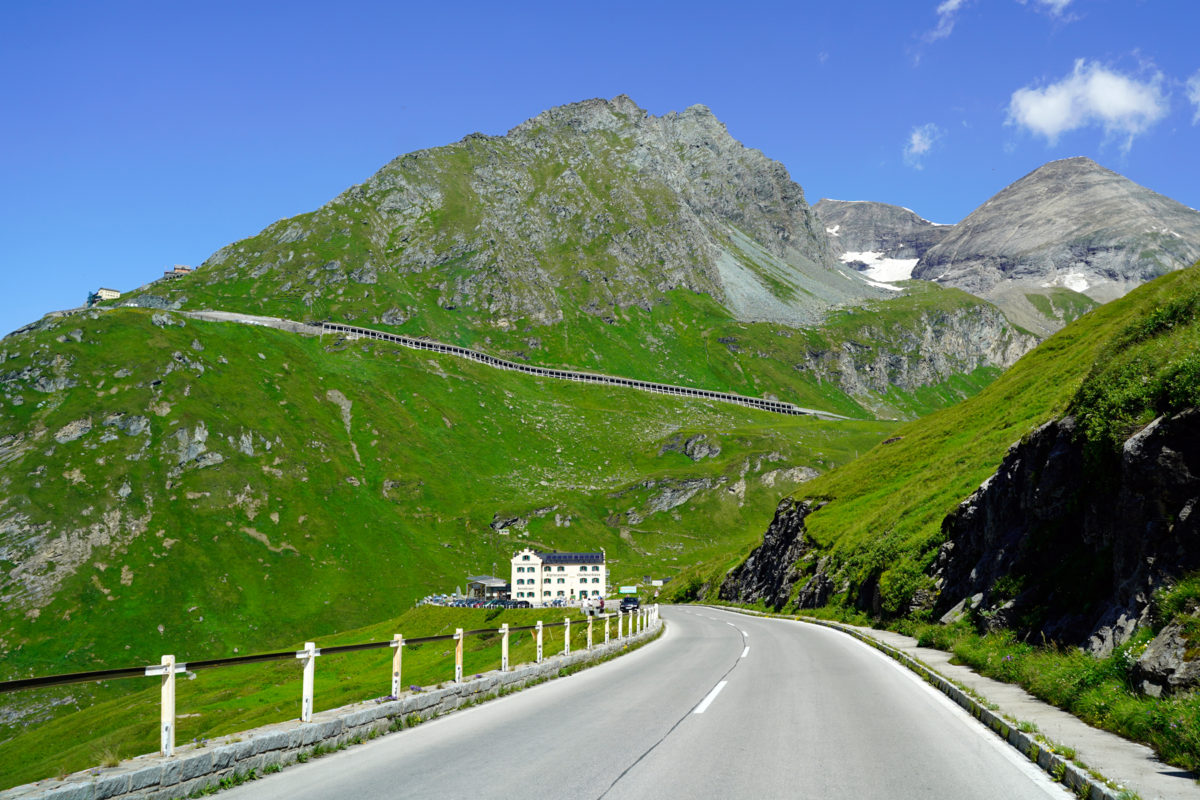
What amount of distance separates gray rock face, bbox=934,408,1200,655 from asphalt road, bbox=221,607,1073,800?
413 cm

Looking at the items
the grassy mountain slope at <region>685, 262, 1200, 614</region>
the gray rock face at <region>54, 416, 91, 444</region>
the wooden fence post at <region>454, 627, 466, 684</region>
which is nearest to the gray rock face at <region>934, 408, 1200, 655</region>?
the grassy mountain slope at <region>685, 262, 1200, 614</region>

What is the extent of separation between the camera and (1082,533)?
1967cm

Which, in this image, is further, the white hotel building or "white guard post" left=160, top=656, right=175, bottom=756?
the white hotel building

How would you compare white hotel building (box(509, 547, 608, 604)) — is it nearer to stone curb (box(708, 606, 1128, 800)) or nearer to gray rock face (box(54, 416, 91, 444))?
gray rock face (box(54, 416, 91, 444))

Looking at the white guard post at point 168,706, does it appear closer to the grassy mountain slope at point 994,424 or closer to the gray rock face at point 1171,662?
the gray rock face at point 1171,662

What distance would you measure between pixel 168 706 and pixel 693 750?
23.4ft

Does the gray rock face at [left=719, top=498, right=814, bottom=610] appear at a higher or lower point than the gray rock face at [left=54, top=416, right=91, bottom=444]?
lower

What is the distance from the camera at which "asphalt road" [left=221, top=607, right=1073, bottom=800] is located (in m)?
9.29

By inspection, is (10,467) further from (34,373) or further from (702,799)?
(702,799)

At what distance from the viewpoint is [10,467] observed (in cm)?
14250

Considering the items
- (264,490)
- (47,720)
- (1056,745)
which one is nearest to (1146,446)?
(1056,745)

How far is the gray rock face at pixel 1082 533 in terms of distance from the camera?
47.3 feet

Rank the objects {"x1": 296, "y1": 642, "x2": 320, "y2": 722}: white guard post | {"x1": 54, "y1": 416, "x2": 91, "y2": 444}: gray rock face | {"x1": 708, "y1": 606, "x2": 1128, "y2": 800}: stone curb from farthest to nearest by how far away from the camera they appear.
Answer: {"x1": 54, "y1": 416, "x2": 91, "y2": 444}: gray rock face
{"x1": 296, "y1": 642, "x2": 320, "y2": 722}: white guard post
{"x1": 708, "y1": 606, "x2": 1128, "y2": 800}: stone curb

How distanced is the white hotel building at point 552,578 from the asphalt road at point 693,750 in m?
129
